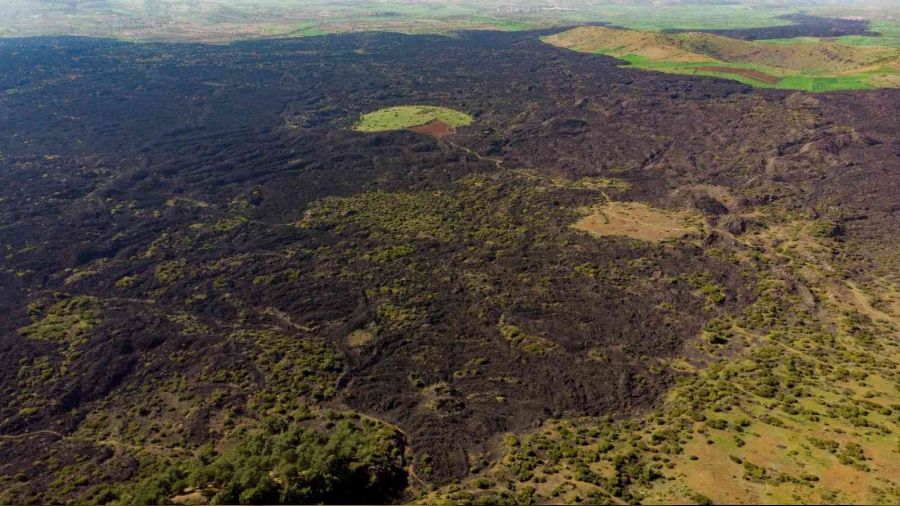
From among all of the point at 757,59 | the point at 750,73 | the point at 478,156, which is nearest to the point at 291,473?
the point at 478,156

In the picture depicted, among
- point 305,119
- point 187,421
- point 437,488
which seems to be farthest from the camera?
point 305,119

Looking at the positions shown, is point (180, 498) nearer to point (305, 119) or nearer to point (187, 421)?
point (187, 421)

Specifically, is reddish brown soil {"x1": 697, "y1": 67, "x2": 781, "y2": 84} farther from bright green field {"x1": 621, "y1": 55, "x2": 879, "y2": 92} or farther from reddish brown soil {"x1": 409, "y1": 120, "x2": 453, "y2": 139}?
reddish brown soil {"x1": 409, "y1": 120, "x2": 453, "y2": 139}

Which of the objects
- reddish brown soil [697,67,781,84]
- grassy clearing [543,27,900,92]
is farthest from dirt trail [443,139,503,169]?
reddish brown soil [697,67,781,84]

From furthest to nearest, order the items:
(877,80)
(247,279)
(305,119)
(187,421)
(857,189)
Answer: (877,80) → (305,119) → (857,189) → (247,279) → (187,421)

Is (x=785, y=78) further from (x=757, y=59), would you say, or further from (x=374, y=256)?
(x=374, y=256)

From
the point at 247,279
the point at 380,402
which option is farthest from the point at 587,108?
the point at 380,402

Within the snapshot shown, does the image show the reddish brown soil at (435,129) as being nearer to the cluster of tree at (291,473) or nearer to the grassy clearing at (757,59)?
the grassy clearing at (757,59)
